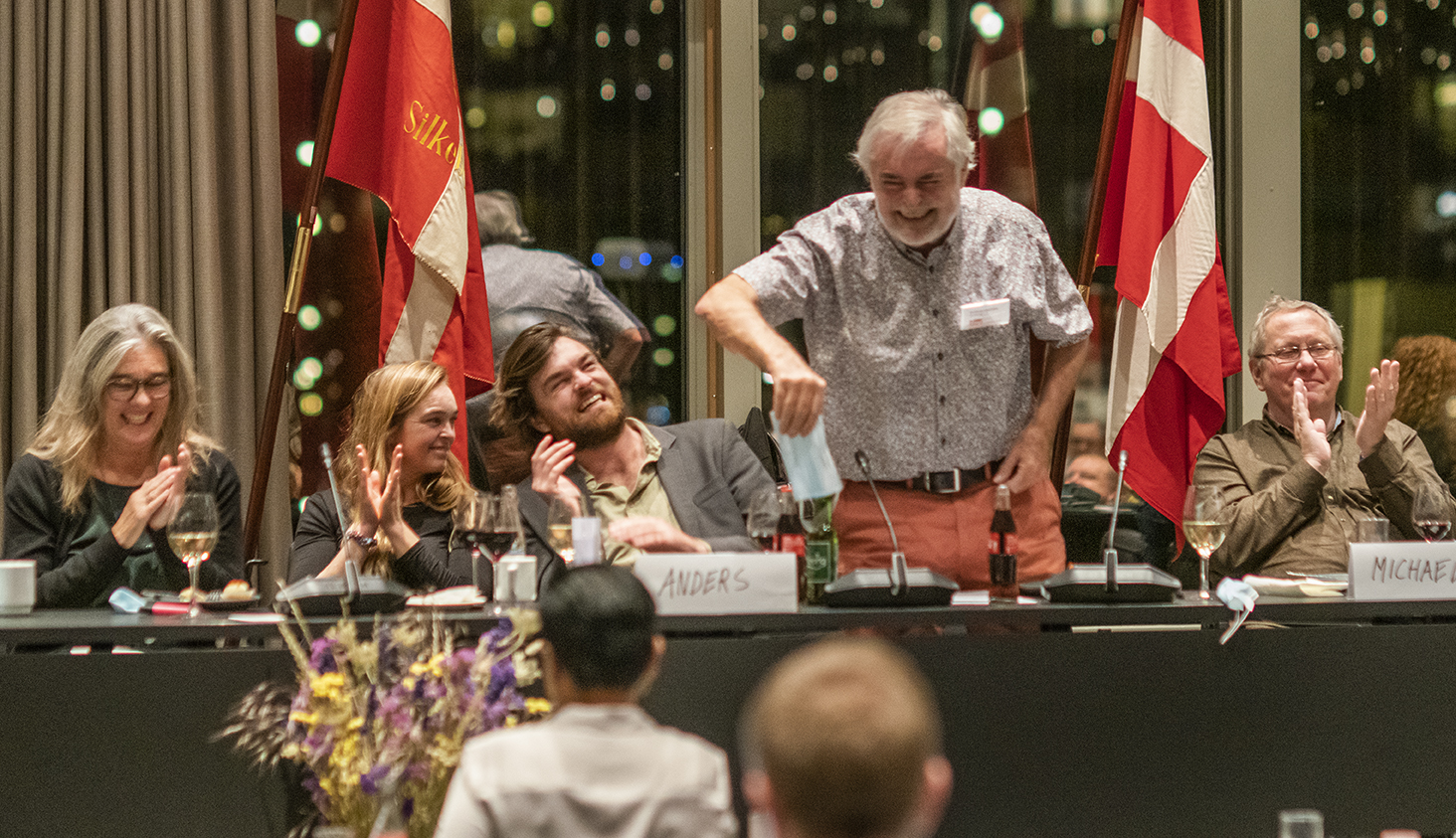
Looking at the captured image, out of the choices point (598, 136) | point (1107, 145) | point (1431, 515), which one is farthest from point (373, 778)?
point (598, 136)

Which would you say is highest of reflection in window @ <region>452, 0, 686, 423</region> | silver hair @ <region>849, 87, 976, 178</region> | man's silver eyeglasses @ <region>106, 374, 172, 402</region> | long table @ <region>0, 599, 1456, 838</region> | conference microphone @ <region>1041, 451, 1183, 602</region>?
reflection in window @ <region>452, 0, 686, 423</region>

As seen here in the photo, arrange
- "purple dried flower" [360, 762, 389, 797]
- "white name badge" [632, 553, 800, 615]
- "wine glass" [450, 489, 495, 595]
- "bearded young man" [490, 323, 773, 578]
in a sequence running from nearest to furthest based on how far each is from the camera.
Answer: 1. "purple dried flower" [360, 762, 389, 797]
2. "white name badge" [632, 553, 800, 615]
3. "wine glass" [450, 489, 495, 595]
4. "bearded young man" [490, 323, 773, 578]

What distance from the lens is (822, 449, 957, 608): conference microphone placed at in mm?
1985

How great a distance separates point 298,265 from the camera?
335cm

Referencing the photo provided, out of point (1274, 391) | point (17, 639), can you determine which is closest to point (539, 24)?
point (1274, 391)

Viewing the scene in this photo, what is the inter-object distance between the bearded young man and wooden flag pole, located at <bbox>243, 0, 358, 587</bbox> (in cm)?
80

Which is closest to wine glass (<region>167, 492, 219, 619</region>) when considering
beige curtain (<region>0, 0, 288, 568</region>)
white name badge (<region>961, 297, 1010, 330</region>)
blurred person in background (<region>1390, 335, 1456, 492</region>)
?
white name badge (<region>961, 297, 1010, 330</region>)

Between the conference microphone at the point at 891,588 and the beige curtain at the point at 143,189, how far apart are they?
2303 mm

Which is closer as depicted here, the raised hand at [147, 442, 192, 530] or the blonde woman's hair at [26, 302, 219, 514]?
the raised hand at [147, 442, 192, 530]

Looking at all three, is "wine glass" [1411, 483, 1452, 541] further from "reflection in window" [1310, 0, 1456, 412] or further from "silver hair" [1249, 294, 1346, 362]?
"reflection in window" [1310, 0, 1456, 412]

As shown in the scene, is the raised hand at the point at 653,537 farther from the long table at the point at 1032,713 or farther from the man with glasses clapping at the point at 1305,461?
the man with glasses clapping at the point at 1305,461

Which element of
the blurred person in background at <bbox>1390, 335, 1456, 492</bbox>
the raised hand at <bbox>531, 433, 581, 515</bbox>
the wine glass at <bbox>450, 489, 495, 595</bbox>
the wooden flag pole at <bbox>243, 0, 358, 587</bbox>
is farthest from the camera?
the blurred person in background at <bbox>1390, 335, 1456, 492</bbox>

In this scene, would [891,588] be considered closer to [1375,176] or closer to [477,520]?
[477,520]

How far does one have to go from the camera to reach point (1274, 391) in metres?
3.16
